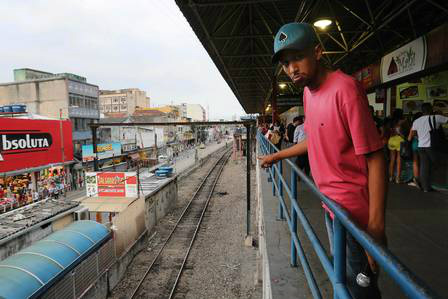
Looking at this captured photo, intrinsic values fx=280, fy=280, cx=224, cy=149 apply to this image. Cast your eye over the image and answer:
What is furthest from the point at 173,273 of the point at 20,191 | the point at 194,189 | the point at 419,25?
the point at 20,191

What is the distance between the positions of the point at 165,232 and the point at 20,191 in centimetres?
1302

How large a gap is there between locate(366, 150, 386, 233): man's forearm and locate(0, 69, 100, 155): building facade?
Answer: 35.3 metres

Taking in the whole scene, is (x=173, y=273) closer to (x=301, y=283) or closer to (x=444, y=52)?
(x=301, y=283)

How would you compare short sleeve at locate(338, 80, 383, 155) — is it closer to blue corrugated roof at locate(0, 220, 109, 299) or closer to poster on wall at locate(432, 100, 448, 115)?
blue corrugated roof at locate(0, 220, 109, 299)

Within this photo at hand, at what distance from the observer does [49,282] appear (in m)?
7.45

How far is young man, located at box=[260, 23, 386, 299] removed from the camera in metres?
1.28

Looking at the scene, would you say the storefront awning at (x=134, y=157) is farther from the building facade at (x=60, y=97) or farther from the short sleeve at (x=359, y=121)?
the short sleeve at (x=359, y=121)

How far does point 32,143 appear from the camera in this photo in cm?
1970

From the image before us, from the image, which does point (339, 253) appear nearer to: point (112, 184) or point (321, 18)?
point (321, 18)

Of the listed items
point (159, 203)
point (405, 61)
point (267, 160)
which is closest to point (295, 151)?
point (267, 160)

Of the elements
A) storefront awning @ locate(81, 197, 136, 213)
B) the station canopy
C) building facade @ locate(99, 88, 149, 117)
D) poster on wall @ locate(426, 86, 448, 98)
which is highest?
building facade @ locate(99, 88, 149, 117)

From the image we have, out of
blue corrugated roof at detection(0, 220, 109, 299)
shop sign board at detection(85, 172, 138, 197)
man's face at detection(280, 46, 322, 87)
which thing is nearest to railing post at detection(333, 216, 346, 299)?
man's face at detection(280, 46, 322, 87)

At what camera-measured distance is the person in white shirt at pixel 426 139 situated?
532 centimetres

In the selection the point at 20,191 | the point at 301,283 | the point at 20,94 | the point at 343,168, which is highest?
the point at 20,94
